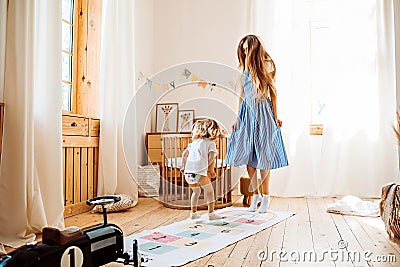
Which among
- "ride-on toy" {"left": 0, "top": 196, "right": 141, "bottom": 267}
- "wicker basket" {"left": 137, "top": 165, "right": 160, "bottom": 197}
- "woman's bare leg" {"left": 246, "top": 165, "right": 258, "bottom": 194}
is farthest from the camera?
"wicker basket" {"left": 137, "top": 165, "right": 160, "bottom": 197}

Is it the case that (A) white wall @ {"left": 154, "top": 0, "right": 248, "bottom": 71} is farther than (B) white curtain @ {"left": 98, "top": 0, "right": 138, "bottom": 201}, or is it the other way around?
(A) white wall @ {"left": 154, "top": 0, "right": 248, "bottom": 71}

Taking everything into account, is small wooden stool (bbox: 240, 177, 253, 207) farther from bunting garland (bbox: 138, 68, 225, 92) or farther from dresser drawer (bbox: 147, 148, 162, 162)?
bunting garland (bbox: 138, 68, 225, 92)

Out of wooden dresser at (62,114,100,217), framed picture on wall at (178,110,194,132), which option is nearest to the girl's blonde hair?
wooden dresser at (62,114,100,217)

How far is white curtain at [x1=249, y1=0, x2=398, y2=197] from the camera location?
360 cm

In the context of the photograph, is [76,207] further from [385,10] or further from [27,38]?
[385,10]

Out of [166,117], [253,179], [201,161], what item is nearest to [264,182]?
[253,179]

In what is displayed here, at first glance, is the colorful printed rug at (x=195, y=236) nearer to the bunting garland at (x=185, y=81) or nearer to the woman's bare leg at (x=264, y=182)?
the woman's bare leg at (x=264, y=182)

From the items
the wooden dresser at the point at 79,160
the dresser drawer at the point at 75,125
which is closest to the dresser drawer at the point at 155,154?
the wooden dresser at the point at 79,160

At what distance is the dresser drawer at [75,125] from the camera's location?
108 inches

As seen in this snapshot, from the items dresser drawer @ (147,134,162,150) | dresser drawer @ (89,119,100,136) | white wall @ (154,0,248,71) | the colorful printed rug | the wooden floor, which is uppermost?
white wall @ (154,0,248,71)

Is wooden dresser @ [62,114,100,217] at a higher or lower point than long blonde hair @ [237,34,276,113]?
lower

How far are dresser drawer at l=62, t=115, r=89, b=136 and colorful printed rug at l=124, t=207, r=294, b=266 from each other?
1.03 meters

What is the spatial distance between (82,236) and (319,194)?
9.32 ft

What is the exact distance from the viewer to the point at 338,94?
3.72m
